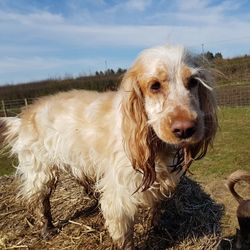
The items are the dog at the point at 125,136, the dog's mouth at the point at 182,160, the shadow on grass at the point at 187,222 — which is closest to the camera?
the dog at the point at 125,136

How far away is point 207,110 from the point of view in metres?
4.00

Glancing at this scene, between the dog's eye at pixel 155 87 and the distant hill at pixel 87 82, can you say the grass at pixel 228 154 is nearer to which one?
the dog's eye at pixel 155 87

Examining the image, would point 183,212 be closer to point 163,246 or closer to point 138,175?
point 163,246

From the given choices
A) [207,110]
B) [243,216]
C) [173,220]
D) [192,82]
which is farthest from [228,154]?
[192,82]

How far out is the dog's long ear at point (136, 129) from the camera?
12.7 ft

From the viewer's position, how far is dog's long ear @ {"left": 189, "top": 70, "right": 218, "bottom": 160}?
13.0ft

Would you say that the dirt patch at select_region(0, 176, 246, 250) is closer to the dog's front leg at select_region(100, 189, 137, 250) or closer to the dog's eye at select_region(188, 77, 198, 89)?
the dog's front leg at select_region(100, 189, 137, 250)

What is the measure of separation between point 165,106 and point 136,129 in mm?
433

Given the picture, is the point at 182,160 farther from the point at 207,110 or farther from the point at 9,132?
the point at 9,132

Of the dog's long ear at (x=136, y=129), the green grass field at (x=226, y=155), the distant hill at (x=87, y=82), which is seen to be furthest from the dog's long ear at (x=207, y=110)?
the distant hill at (x=87, y=82)

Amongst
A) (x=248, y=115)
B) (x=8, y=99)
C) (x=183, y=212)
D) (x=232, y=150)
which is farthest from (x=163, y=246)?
(x=8, y=99)

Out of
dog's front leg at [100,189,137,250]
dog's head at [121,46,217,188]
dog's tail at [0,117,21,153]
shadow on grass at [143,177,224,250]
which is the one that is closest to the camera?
dog's head at [121,46,217,188]

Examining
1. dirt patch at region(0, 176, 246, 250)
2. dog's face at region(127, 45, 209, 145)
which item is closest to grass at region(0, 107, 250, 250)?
dirt patch at region(0, 176, 246, 250)

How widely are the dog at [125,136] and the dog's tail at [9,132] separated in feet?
0.04
